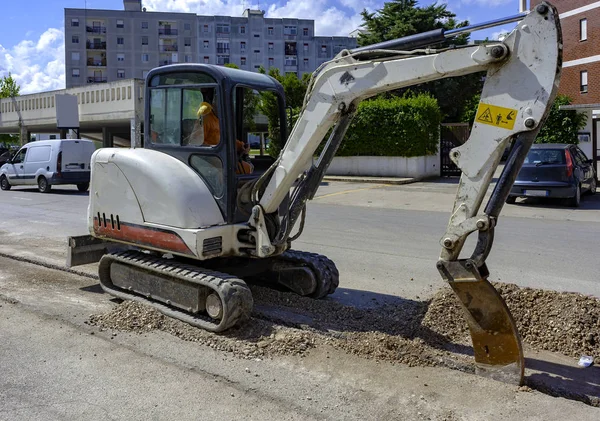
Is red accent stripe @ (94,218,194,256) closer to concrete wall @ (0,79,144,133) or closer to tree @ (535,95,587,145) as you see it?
concrete wall @ (0,79,144,133)

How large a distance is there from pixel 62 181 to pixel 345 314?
735 inches

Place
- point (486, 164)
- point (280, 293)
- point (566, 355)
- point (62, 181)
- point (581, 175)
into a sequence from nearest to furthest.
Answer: point (486, 164), point (566, 355), point (280, 293), point (581, 175), point (62, 181)

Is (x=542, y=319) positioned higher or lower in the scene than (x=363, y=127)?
lower

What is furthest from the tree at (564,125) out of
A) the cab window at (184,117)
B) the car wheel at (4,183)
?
the car wheel at (4,183)

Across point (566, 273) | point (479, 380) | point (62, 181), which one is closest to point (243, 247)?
point (479, 380)

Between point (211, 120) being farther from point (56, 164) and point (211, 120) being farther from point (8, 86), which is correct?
point (8, 86)

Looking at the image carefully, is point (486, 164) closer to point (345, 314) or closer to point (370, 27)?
point (345, 314)

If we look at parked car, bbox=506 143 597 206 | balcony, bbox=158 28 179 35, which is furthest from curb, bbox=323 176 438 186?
balcony, bbox=158 28 179 35

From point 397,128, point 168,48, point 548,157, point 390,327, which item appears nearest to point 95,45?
point 168,48

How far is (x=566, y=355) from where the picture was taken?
5.10 meters

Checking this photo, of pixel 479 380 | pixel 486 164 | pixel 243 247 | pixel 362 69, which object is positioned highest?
pixel 362 69

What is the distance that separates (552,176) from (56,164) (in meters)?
17.5

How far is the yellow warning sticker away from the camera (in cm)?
429

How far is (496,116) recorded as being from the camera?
4367 millimetres
